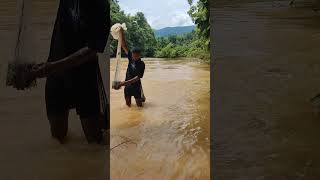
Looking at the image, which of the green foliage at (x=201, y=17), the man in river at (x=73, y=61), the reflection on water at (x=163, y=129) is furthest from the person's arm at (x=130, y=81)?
the man in river at (x=73, y=61)

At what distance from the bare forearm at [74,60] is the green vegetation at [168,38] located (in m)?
1.53

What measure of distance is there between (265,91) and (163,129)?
2.00m

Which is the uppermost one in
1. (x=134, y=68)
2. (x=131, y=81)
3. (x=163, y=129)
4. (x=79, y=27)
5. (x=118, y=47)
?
(x=79, y=27)

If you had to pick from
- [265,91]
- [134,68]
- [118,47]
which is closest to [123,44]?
[118,47]

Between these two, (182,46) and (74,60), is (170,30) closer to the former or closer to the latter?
(182,46)

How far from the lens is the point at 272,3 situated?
2.87 metres

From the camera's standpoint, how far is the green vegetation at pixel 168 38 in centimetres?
526

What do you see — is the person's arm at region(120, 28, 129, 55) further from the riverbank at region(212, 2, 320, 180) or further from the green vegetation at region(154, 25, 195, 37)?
the riverbank at region(212, 2, 320, 180)

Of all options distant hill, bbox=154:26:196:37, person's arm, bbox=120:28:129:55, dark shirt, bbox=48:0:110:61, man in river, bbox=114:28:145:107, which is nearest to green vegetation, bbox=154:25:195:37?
distant hill, bbox=154:26:196:37

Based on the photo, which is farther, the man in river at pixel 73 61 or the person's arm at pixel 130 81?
the person's arm at pixel 130 81

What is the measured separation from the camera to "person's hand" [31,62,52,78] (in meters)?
3.06

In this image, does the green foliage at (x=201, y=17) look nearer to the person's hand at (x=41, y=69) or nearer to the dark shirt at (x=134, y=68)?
the dark shirt at (x=134, y=68)

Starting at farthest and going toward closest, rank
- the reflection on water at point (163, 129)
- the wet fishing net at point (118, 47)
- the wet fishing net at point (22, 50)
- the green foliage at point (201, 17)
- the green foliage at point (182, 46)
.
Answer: the green foliage at point (201, 17)
the green foliage at point (182, 46)
the wet fishing net at point (118, 47)
the reflection on water at point (163, 129)
the wet fishing net at point (22, 50)

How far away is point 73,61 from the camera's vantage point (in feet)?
10.1
